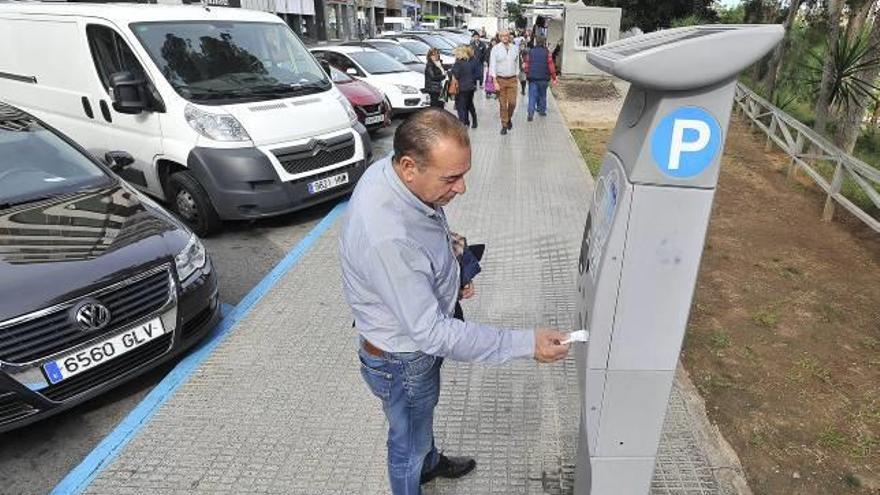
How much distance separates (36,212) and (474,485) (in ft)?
10.1

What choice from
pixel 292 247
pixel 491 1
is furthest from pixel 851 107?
pixel 491 1

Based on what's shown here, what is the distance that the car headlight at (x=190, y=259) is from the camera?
3492 millimetres

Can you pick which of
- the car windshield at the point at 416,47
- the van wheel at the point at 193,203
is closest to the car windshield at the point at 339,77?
the van wheel at the point at 193,203

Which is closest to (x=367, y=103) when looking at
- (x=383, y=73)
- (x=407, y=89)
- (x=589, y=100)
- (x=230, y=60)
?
(x=407, y=89)

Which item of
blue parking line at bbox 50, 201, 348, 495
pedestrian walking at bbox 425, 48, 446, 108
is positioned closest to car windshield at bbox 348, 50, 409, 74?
pedestrian walking at bbox 425, 48, 446, 108

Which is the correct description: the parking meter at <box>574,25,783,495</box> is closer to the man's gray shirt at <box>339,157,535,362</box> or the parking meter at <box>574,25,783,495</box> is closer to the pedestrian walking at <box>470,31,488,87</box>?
the man's gray shirt at <box>339,157,535,362</box>

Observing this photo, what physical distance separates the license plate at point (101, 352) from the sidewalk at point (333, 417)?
38 cm

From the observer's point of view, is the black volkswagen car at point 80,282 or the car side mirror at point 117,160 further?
the car side mirror at point 117,160

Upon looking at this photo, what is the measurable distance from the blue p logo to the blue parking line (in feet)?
9.30

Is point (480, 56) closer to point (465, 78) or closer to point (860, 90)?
point (465, 78)

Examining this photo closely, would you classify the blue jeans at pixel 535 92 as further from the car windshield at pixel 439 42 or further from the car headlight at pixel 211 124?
the car windshield at pixel 439 42

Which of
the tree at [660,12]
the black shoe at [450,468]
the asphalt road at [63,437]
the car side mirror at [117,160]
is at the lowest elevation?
the asphalt road at [63,437]

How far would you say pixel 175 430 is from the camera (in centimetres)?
302

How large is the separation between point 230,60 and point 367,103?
3677 mm
